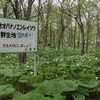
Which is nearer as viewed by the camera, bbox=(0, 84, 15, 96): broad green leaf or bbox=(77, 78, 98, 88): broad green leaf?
bbox=(0, 84, 15, 96): broad green leaf

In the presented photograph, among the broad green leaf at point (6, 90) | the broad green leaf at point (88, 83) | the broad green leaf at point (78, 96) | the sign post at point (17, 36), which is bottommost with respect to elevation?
the broad green leaf at point (78, 96)

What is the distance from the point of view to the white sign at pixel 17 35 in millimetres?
3865

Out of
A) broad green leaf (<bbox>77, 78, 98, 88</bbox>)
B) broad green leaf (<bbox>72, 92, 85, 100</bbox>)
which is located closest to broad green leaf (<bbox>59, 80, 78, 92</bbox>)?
broad green leaf (<bbox>72, 92, 85, 100</bbox>)

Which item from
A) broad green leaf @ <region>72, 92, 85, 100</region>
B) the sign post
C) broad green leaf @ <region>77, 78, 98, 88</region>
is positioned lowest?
broad green leaf @ <region>72, 92, 85, 100</region>

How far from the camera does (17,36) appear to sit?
4.03 metres

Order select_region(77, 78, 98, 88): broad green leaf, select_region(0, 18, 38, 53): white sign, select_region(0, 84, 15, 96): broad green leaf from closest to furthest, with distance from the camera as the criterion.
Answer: select_region(0, 84, 15, 96): broad green leaf
select_region(77, 78, 98, 88): broad green leaf
select_region(0, 18, 38, 53): white sign

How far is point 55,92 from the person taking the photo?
2.97m

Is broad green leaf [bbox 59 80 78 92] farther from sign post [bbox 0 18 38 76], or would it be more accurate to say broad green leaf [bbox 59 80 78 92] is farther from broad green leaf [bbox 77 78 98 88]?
sign post [bbox 0 18 38 76]

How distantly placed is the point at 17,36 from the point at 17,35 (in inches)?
0.7

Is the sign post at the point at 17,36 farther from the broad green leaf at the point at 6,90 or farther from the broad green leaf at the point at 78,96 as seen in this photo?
the broad green leaf at the point at 78,96

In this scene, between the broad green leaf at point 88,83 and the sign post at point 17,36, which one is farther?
the sign post at point 17,36

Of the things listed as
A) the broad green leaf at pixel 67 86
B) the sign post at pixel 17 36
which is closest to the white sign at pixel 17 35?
the sign post at pixel 17 36

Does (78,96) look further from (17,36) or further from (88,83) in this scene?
(17,36)

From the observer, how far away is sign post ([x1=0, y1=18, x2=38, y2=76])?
12.7 ft
